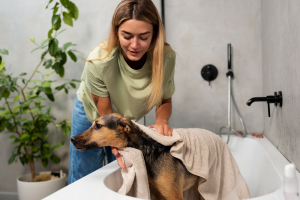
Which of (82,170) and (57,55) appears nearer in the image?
(82,170)

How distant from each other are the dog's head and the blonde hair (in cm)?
29

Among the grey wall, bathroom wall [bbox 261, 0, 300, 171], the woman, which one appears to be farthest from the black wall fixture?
the woman

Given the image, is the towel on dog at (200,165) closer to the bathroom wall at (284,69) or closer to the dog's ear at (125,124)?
the dog's ear at (125,124)

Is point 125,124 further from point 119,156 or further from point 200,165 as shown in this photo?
point 200,165

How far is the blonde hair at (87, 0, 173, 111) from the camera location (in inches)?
46.0

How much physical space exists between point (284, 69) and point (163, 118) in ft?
2.14

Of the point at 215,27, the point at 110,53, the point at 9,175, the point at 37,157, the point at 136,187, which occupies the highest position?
the point at 215,27

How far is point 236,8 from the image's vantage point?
214cm

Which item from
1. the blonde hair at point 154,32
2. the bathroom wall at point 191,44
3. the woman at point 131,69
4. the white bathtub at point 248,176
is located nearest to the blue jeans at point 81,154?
the woman at point 131,69

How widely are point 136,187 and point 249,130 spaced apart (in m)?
1.43

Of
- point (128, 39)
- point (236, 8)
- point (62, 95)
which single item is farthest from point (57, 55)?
point (236, 8)

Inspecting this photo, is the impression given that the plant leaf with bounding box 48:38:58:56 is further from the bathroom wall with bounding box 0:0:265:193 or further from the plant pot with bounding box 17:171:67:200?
the plant pot with bounding box 17:171:67:200

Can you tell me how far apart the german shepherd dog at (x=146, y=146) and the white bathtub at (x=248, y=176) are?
0.50 feet

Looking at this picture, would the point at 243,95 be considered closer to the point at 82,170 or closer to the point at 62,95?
the point at 82,170
